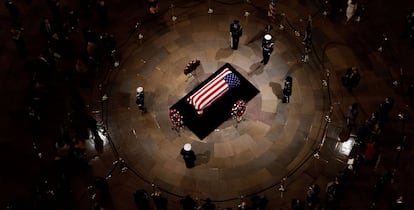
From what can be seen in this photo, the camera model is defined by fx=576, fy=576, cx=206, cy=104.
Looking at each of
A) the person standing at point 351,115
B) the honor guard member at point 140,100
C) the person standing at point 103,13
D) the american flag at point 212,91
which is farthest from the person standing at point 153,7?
the person standing at point 351,115

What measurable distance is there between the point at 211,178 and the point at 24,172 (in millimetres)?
7506

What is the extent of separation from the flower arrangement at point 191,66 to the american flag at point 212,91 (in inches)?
65.8

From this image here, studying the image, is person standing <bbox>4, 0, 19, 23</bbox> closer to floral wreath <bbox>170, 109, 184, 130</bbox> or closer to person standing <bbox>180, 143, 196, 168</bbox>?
floral wreath <bbox>170, 109, 184, 130</bbox>

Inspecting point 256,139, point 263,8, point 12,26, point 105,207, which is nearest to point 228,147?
point 256,139

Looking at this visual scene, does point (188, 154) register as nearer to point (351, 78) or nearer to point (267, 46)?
point (267, 46)

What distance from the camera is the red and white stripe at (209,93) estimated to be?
23.1 metres

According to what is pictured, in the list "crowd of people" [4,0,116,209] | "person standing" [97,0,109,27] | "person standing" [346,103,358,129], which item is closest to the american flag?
"crowd of people" [4,0,116,209]

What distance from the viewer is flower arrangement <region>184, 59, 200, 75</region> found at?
25094 millimetres

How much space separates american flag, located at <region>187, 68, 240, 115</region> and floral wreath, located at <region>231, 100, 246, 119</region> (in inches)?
28.6

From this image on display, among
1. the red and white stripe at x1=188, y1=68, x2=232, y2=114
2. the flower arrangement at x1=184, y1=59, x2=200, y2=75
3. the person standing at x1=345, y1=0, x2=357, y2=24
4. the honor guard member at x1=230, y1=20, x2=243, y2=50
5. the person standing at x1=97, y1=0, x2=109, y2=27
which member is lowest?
the red and white stripe at x1=188, y1=68, x2=232, y2=114

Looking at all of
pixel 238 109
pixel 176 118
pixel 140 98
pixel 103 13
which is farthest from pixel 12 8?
pixel 238 109

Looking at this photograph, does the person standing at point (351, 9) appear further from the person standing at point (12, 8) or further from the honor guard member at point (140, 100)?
the person standing at point (12, 8)

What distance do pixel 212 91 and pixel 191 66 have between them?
2446 mm

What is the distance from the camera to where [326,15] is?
27.3m
